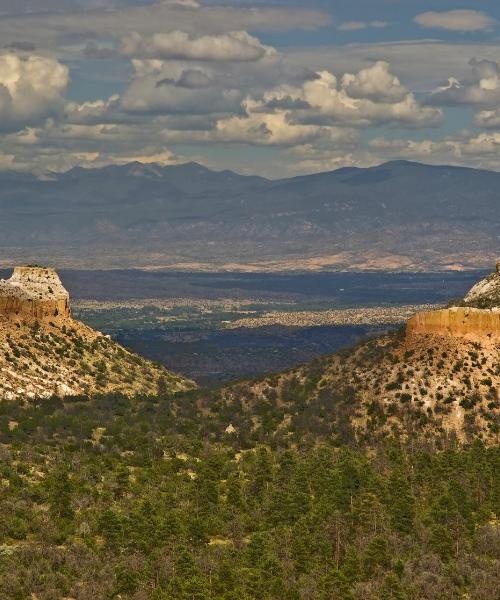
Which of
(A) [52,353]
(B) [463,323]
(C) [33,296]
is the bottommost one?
(A) [52,353]

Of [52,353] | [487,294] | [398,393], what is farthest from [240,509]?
[487,294]

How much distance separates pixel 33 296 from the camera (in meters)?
153

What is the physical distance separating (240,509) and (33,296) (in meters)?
68.4

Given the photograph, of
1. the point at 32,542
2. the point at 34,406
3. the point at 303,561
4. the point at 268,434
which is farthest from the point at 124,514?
the point at 34,406

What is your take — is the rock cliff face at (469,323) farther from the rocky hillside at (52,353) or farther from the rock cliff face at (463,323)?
the rocky hillside at (52,353)

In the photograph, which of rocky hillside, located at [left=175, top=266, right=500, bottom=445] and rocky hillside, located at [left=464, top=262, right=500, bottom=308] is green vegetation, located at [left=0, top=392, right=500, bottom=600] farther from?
rocky hillside, located at [left=464, top=262, right=500, bottom=308]

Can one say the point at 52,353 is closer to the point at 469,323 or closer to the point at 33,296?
the point at 33,296

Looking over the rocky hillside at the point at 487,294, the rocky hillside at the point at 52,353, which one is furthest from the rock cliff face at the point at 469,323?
the rocky hillside at the point at 52,353

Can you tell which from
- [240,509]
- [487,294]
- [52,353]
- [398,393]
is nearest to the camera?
[240,509]

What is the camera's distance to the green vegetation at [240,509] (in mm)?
72750

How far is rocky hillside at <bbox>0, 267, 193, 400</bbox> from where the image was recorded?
453 feet

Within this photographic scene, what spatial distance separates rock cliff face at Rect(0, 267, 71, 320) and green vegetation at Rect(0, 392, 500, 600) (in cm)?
2769

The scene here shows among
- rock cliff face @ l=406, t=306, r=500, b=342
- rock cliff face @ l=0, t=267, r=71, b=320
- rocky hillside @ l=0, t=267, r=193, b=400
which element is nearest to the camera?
rock cliff face @ l=406, t=306, r=500, b=342

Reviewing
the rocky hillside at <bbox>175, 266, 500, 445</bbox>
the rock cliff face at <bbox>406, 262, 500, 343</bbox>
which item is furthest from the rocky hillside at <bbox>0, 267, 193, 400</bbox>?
the rock cliff face at <bbox>406, 262, 500, 343</bbox>
